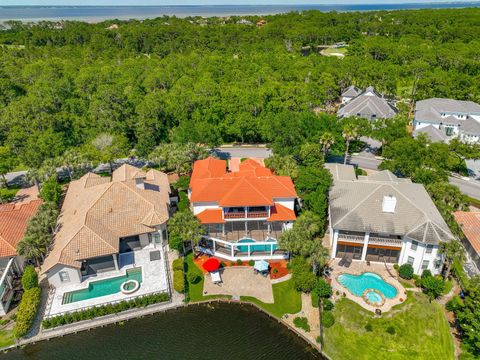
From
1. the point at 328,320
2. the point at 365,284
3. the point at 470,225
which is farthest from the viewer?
the point at 470,225

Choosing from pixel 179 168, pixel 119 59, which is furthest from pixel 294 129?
pixel 119 59

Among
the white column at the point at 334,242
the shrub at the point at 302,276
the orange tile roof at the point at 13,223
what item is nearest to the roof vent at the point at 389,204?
the white column at the point at 334,242

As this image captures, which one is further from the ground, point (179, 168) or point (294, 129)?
point (294, 129)

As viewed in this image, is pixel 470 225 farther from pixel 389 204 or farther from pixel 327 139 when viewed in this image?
pixel 327 139

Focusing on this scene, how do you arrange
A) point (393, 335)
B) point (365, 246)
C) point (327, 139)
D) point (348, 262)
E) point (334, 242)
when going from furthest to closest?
point (327, 139)
point (334, 242)
point (348, 262)
point (365, 246)
point (393, 335)

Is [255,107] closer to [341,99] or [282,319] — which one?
[341,99]

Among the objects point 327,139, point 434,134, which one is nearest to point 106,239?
point 327,139

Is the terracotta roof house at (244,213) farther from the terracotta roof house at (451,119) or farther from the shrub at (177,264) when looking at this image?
the terracotta roof house at (451,119)
